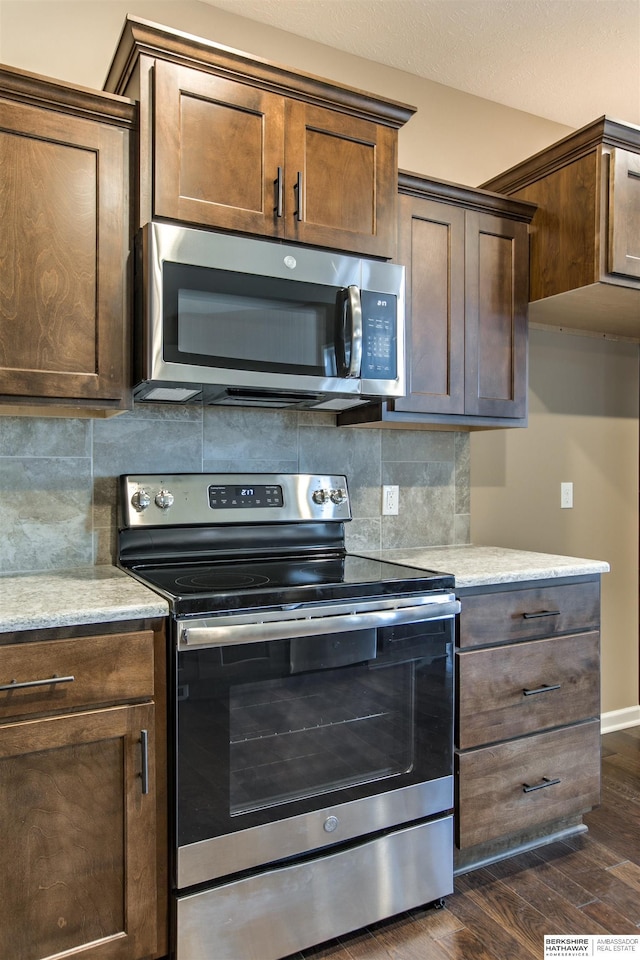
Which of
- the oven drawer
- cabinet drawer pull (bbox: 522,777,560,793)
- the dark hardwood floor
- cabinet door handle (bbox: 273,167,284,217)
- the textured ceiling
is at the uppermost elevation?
the textured ceiling

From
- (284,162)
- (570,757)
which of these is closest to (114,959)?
(570,757)

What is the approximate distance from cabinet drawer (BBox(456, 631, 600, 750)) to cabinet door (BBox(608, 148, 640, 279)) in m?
1.24

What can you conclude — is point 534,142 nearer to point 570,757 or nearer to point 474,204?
point 474,204

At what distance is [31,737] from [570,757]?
1.64 m

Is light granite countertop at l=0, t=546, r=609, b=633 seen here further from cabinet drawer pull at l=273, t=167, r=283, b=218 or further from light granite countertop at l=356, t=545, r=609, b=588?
cabinet drawer pull at l=273, t=167, r=283, b=218

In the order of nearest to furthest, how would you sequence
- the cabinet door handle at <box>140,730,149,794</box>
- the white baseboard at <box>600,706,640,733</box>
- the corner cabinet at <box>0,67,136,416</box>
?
the cabinet door handle at <box>140,730,149,794</box> < the corner cabinet at <box>0,67,136,416</box> < the white baseboard at <box>600,706,640,733</box>

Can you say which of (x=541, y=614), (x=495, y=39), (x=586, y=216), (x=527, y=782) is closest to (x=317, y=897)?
(x=527, y=782)

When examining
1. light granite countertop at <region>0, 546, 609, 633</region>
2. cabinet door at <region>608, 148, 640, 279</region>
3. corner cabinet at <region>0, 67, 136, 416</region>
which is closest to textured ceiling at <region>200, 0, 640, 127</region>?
cabinet door at <region>608, 148, 640, 279</region>

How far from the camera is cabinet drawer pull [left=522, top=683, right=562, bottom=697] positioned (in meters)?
2.01

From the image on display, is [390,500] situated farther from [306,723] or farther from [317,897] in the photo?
[317,897]

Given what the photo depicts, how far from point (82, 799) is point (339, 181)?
175 cm

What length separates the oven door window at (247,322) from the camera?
66.2 inches

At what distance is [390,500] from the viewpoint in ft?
8.16

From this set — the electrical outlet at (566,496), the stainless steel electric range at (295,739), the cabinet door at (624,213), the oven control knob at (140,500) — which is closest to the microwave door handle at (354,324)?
the stainless steel electric range at (295,739)
